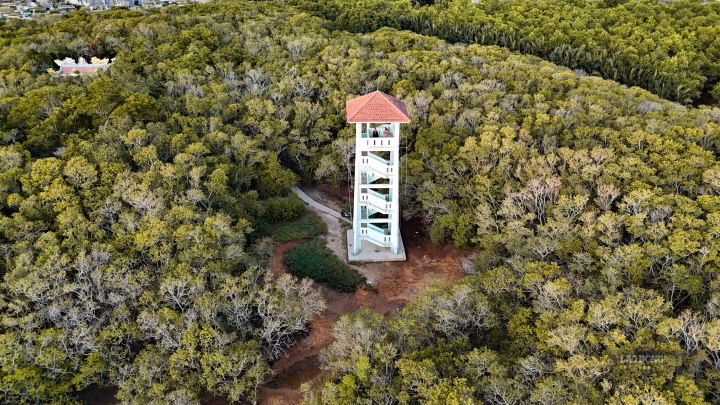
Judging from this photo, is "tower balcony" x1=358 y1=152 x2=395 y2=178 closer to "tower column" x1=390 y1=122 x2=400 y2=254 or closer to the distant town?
"tower column" x1=390 y1=122 x2=400 y2=254

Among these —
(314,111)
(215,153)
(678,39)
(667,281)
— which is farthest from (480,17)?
(667,281)

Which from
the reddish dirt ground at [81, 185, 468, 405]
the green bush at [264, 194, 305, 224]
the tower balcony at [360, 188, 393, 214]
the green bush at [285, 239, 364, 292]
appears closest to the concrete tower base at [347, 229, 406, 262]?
the reddish dirt ground at [81, 185, 468, 405]

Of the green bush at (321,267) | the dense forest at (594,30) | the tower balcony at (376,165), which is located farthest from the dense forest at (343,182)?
the dense forest at (594,30)

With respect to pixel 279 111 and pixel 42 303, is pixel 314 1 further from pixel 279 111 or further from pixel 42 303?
pixel 42 303

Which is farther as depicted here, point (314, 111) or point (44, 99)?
point (314, 111)

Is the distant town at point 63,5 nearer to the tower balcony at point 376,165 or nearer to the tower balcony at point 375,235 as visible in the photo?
the tower balcony at point 376,165
